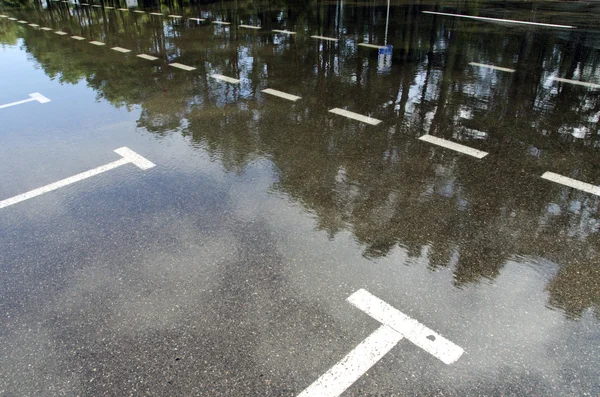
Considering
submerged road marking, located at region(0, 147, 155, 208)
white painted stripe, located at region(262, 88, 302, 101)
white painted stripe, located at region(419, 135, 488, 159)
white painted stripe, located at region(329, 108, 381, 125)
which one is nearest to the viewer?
submerged road marking, located at region(0, 147, 155, 208)

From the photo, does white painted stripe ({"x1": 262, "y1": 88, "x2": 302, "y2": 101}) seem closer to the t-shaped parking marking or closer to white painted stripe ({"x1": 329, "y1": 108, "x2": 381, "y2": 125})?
white painted stripe ({"x1": 329, "y1": 108, "x2": 381, "y2": 125})

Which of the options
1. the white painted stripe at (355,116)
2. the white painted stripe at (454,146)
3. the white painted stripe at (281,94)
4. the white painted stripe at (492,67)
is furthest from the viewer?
the white painted stripe at (492,67)

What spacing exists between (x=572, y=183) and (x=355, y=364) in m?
3.49

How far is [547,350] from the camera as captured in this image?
9.69 feet

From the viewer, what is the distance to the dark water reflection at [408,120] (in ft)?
13.5

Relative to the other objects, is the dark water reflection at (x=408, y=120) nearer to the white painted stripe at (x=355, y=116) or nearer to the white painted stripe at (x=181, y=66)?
the white painted stripe at (x=355, y=116)

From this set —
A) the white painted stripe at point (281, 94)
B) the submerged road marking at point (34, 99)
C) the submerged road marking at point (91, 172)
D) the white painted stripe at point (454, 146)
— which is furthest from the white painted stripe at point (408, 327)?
the submerged road marking at point (34, 99)

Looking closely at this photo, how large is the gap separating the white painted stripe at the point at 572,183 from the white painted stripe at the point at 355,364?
119 inches

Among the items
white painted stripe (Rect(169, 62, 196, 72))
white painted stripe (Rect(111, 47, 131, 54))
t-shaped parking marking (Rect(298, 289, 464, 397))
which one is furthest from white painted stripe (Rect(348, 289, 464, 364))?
white painted stripe (Rect(111, 47, 131, 54))

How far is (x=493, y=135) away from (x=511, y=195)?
164cm

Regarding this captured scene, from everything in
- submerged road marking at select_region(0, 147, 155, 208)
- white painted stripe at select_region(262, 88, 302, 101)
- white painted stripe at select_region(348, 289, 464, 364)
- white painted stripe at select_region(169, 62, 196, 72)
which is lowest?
white painted stripe at select_region(348, 289, 464, 364)

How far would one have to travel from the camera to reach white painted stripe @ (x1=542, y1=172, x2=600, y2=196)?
472cm

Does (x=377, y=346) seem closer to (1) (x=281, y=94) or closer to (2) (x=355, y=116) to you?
(2) (x=355, y=116)

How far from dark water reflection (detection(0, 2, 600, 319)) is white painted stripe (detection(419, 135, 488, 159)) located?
0.51 feet
